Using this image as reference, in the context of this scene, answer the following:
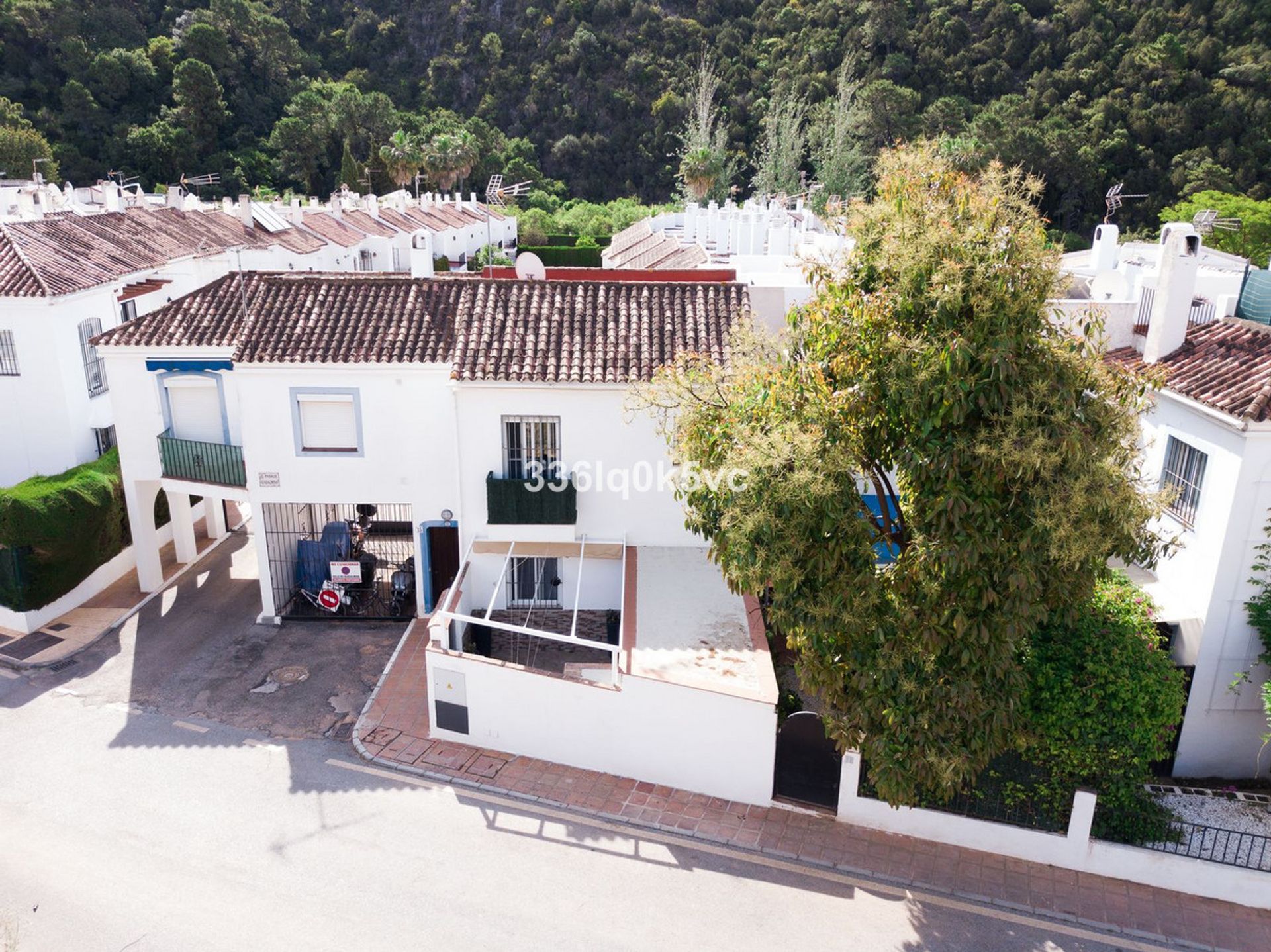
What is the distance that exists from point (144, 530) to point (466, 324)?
9.96m

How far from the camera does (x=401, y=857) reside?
548 inches

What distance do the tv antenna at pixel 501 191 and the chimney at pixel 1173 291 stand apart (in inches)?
2365

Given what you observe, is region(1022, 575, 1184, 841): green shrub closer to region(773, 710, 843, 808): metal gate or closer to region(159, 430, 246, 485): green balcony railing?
region(773, 710, 843, 808): metal gate

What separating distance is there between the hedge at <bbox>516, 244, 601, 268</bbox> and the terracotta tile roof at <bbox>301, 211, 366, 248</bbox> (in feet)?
76.5

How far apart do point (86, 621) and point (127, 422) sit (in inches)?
192

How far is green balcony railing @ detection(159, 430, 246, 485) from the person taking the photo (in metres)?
20.7

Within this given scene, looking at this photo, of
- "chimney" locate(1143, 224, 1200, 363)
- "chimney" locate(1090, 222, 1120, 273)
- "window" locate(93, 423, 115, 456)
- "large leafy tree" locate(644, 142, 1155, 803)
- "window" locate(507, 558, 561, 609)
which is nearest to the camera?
"large leafy tree" locate(644, 142, 1155, 803)

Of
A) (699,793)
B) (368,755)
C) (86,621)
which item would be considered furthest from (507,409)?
(86,621)

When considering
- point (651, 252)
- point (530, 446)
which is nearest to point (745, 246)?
point (651, 252)

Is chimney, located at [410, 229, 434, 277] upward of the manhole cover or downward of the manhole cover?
upward

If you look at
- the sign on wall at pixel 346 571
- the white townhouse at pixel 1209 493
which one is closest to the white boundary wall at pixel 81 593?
the sign on wall at pixel 346 571

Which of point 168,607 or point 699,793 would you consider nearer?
point 699,793

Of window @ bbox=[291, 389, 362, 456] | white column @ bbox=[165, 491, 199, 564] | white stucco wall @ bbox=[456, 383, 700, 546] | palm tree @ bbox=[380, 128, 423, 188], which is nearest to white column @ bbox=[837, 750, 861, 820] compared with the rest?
white stucco wall @ bbox=[456, 383, 700, 546]

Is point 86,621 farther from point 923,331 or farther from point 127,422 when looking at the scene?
point 923,331
